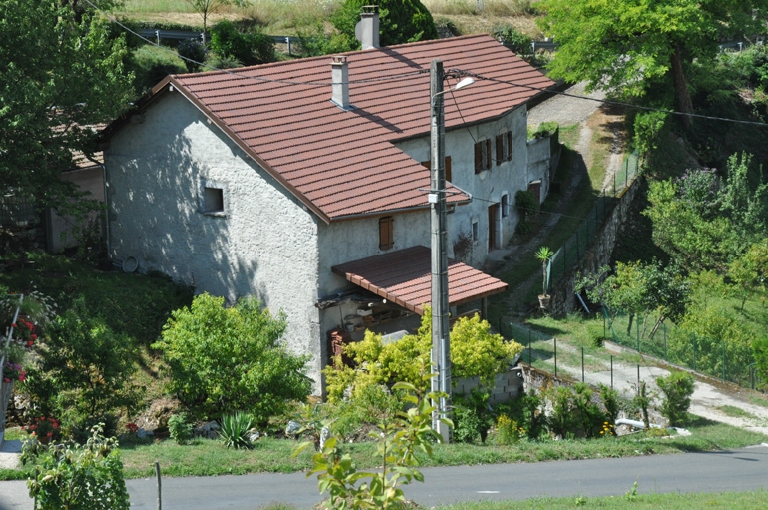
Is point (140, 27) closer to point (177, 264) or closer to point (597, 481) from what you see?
point (177, 264)

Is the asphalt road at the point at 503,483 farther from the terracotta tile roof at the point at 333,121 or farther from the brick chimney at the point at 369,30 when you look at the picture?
the brick chimney at the point at 369,30

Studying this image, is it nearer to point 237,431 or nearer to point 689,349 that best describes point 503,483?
point 237,431

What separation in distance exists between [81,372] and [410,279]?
985 centimetres

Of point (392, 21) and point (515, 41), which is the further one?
point (515, 41)

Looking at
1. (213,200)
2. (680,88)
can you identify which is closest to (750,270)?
(680,88)

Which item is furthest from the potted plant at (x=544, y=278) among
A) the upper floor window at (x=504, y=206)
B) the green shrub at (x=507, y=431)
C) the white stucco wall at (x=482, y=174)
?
the green shrub at (x=507, y=431)

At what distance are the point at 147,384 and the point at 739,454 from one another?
14.3 m

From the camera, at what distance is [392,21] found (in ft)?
158

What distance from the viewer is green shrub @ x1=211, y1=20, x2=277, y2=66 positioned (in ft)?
159

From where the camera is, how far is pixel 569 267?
121 ft

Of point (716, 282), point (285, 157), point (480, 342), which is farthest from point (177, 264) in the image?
point (716, 282)

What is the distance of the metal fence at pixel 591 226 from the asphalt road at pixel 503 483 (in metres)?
13.3

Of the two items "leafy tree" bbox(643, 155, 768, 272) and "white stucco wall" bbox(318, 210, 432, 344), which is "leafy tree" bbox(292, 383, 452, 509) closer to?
"white stucco wall" bbox(318, 210, 432, 344)

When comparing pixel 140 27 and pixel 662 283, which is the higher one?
pixel 140 27
